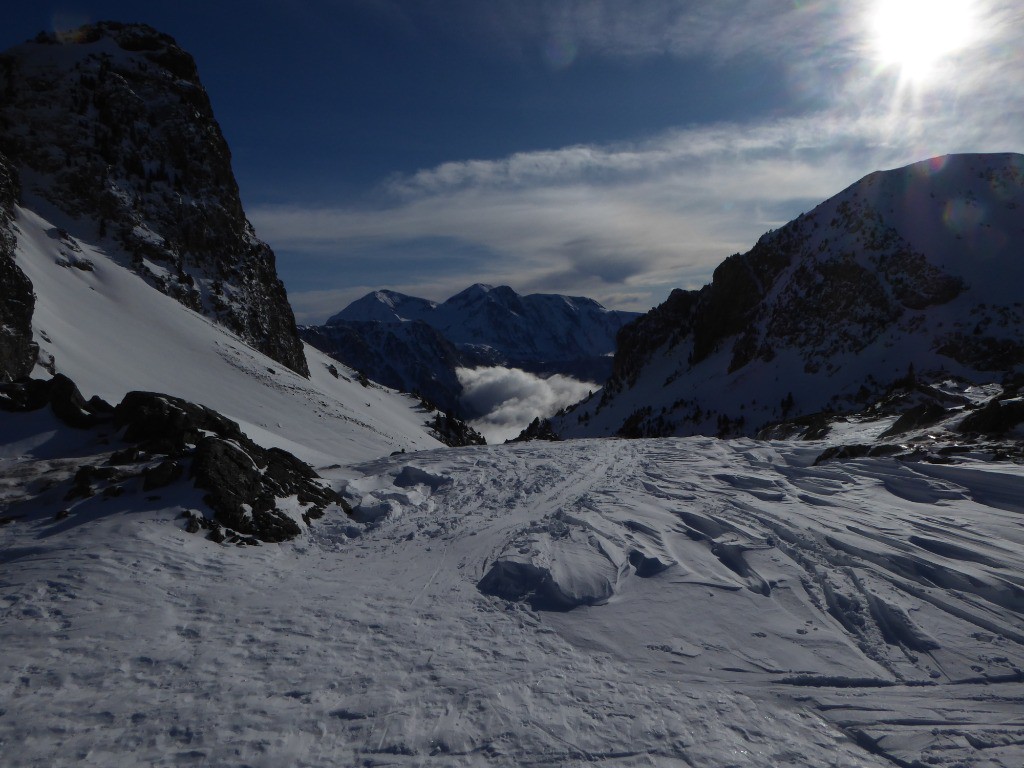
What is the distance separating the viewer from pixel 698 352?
105562mm

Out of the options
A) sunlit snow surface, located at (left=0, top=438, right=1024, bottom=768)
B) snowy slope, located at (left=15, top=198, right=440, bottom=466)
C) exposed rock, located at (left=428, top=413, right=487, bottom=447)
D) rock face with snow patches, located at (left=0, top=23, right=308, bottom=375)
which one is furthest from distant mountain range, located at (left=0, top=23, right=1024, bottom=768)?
exposed rock, located at (left=428, top=413, right=487, bottom=447)

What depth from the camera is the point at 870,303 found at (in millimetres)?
67938

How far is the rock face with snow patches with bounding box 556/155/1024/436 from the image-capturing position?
57781 mm

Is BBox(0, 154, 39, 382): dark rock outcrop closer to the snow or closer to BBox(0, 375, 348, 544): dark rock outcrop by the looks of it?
BBox(0, 375, 348, 544): dark rock outcrop

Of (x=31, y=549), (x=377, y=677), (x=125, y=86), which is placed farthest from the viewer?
(x=125, y=86)

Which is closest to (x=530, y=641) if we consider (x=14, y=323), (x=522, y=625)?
(x=522, y=625)

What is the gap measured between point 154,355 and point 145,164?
3650cm

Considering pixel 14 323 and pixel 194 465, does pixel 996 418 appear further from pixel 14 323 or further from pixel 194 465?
pixel 14 323

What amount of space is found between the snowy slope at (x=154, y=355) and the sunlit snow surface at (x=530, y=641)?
12449 millimetres

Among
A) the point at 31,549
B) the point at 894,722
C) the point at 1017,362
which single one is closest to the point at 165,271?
the point at 31,549

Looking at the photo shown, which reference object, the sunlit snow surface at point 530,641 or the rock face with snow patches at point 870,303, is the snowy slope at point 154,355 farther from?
the rock face with snow patches at point 870,303

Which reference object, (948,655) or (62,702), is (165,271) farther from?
(948,655)

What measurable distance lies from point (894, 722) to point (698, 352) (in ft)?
346

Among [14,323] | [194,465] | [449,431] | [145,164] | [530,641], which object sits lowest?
[449,431]
